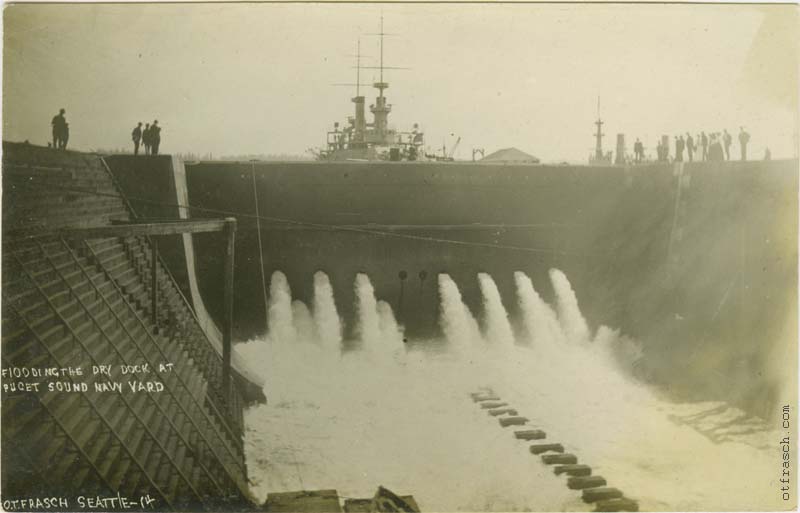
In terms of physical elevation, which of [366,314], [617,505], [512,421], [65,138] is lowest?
[617,505]

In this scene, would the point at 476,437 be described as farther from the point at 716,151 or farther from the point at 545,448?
the point at 716,151

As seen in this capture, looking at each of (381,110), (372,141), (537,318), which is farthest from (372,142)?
(537,318)

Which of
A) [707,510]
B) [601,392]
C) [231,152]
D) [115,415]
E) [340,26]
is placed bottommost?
[707,510]

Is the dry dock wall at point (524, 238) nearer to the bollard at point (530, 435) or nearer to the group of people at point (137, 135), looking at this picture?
the group of people at point (137, 135)

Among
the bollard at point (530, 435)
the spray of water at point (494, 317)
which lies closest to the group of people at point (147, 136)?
the bollard at point (530, 435)

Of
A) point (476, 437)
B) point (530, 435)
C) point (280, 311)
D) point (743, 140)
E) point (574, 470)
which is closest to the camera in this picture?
point (574, 470)

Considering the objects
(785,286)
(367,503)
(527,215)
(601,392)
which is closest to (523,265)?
(527,215)

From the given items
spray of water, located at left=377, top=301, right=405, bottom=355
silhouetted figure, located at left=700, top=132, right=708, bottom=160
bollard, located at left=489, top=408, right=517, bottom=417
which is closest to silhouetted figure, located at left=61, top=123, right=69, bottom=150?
spray of water, located at left=377, top=301, right=405, bottom=355

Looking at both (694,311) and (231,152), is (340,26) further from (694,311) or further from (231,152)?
(694,311)
